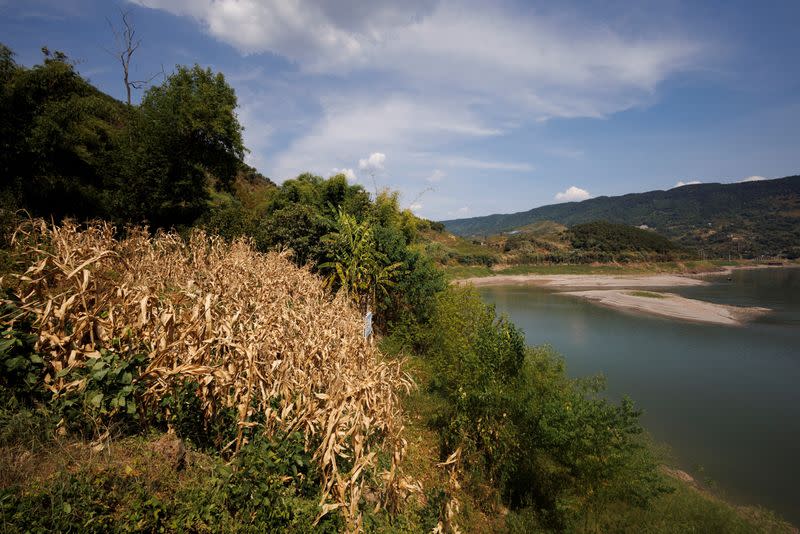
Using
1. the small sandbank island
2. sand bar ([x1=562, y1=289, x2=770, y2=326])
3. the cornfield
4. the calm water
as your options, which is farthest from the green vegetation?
sand bar ([x1=562, y1=289, x2=770, y2=326])

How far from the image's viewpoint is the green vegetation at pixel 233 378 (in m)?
3.23

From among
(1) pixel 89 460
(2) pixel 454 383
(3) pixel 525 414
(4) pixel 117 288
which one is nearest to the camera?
(1) pixel 89 460

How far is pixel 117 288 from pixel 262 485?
2.83 meters

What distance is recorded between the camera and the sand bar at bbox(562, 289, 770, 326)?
34938 mm

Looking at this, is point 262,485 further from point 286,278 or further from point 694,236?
point 694,236

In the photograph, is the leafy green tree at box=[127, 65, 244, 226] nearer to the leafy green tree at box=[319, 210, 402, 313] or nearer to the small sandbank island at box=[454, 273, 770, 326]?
the leafy green tree at box=[319, 210, 402, 313]

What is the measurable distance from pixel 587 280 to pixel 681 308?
3687 centimetres

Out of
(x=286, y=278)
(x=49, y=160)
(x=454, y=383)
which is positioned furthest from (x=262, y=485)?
(x=49, y=160)

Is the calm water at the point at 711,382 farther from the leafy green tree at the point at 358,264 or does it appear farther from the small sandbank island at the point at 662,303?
the leafy green tree at the point at 358,264

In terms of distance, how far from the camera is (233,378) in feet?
12.8

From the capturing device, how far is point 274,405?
422cm

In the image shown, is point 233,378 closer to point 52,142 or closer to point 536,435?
point 536,435

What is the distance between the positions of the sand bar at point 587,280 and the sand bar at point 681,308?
719 inches

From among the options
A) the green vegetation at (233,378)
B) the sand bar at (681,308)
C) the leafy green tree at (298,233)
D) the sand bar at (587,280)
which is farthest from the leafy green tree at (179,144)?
the sand bar at (587,280)
